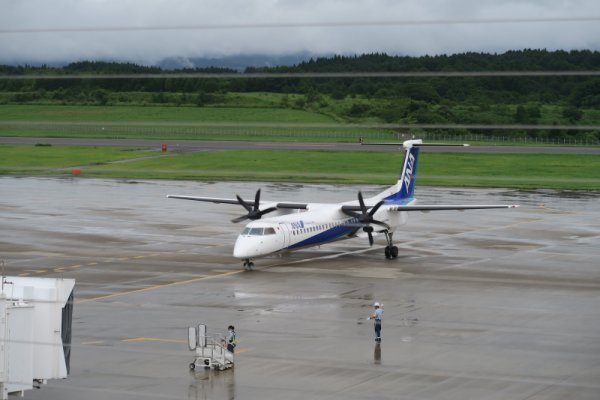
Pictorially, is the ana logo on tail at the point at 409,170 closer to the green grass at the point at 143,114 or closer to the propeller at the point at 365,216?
the propeller at the point at 365,216

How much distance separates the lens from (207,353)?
31.0 m

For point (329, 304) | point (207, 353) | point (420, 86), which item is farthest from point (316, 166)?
point (207, 353)

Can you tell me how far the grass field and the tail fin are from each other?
90.9 ft

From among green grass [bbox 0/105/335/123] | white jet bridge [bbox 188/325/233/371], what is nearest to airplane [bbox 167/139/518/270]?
green grass [bbox 0/105/335/123]

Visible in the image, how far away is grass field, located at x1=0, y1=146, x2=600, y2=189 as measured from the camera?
304ft

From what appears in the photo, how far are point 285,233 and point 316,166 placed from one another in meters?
50.1

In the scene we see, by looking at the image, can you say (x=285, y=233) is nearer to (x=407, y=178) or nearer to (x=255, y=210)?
(x=255, y=210)

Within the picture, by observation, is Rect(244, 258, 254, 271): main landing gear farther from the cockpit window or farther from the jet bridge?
the jet bridge

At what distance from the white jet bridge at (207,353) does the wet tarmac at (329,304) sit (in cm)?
40

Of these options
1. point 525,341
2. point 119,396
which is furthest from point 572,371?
point 119,396

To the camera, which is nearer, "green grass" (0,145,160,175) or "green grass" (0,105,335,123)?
"green grass" (0,105,335,123)

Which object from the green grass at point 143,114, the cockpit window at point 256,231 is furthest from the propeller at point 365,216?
the green grass at point 143,114

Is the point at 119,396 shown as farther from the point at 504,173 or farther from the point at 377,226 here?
the point at 504,173

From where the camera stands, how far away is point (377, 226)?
55.7 metres
